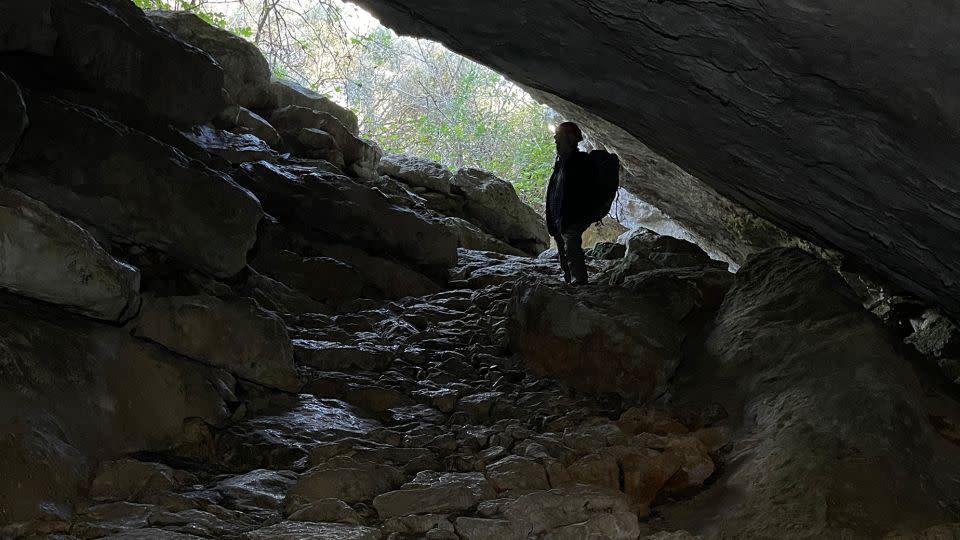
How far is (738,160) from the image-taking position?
17.1 feet

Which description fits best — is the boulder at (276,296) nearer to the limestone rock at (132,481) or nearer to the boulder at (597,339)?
the boulder at (597,339)

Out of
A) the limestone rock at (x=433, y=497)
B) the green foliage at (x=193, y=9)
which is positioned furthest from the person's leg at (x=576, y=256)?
the green foliage at (x=193, y=9)

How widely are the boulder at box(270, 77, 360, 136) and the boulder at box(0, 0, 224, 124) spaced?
3.22 m

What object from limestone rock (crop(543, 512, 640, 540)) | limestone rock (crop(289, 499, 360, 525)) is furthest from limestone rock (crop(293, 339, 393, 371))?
limestone rock (crop(543, 512, 640, 540))

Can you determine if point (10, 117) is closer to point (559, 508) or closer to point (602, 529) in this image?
point (559, 508)

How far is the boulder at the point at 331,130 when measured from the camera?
10.2 m

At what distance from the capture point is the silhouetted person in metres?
6.85

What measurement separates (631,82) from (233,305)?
3.19 metres

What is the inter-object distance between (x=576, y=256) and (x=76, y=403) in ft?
14.5

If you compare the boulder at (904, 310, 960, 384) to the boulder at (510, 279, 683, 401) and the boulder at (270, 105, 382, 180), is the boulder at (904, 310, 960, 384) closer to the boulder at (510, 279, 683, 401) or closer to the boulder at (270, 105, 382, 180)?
the boulder at (510, 279, 683, 401)

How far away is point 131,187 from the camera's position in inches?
217

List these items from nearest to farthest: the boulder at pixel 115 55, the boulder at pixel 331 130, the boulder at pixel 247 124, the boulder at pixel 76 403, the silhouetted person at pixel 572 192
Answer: the boulder at pixel 76 403 → the boulder at pixel 115 55 → the silhouetted person at pixel 572 192 → the boulder at pixel 247 124 → the boulder at pixel 331 130

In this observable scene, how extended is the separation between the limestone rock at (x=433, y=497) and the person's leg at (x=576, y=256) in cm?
326

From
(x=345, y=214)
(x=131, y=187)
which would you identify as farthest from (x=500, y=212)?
(x=131, y=187)
